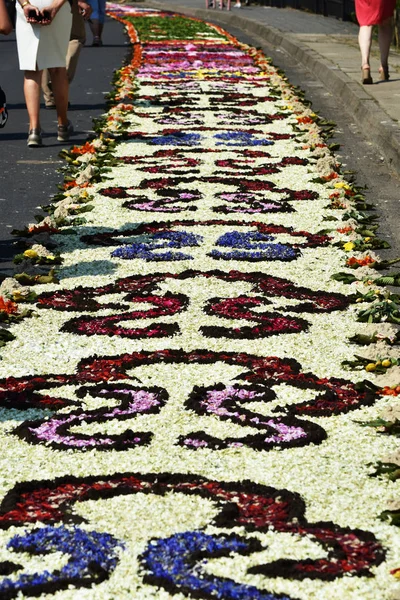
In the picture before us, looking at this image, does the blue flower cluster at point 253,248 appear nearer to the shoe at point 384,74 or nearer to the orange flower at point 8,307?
the orange flower at point 8,307

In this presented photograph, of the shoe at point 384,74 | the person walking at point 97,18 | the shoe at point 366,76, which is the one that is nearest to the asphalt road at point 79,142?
Answer: the shoe at point 366,76

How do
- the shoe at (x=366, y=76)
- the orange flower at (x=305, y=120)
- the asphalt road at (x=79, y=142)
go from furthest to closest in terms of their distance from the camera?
the shoe at (x=366, y=76)
the orange flower at (x=305, y=120)
the asphalt road at (x=79, y=142)

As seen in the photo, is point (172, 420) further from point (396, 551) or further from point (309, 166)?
point (309, 166)

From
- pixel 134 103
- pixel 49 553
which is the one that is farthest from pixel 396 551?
pixel 134 103

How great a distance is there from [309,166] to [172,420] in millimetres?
5665

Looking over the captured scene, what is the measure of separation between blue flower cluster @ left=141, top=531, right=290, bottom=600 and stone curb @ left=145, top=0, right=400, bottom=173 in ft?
20.7

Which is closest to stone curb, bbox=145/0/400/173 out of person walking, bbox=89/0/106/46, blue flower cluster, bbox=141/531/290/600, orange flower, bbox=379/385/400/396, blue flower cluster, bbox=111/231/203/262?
blue flower cluster, bbox=111/231/203/262

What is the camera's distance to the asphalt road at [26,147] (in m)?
8.09

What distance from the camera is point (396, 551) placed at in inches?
135

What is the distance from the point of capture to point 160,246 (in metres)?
7.15

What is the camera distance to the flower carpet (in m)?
3.39

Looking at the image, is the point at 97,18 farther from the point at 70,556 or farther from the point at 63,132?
the point at 70,556

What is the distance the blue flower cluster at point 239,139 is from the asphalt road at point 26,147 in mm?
1208

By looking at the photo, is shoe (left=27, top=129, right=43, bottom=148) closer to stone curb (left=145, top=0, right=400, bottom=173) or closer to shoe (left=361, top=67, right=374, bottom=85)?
stone curb (left=145, top=0, right=400, bottom=173)
